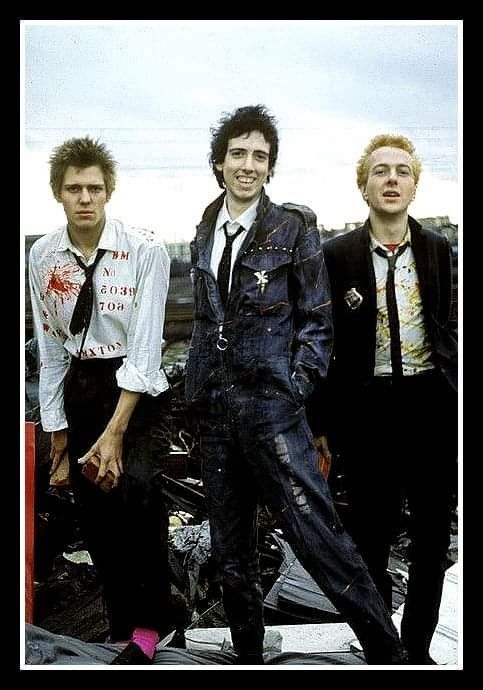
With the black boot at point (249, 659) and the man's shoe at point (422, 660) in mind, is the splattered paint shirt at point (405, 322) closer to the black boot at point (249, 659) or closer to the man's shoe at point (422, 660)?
the man's shoe at point (422, 660)

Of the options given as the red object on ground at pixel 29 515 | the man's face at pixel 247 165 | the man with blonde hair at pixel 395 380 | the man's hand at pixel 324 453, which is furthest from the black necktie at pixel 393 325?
the red object on ground at pixel 29 515

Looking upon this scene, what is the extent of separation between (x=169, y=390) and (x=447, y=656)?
5.48 ft

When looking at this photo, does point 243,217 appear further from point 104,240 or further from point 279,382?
point 279,382

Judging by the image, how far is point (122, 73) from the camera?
4.04 metres

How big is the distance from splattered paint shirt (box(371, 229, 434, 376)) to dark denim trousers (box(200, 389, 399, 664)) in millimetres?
446

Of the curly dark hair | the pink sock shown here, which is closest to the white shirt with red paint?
the curly dark hair

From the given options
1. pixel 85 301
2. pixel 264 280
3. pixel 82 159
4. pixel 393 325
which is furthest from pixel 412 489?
pixel 82 159

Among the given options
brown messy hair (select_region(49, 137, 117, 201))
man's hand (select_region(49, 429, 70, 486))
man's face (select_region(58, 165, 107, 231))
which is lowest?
man's hand (select_region(49, 429, 70, 486))

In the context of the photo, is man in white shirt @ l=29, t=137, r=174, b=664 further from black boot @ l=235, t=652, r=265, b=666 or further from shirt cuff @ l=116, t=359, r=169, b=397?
black boot @ l=235, t=652, r=265, b=666

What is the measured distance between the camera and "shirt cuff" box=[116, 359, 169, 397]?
4051 mm

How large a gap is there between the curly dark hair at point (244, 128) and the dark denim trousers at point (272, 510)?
1029mm

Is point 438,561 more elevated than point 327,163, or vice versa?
point 327,163

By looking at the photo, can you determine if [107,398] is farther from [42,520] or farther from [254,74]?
[254,74]
